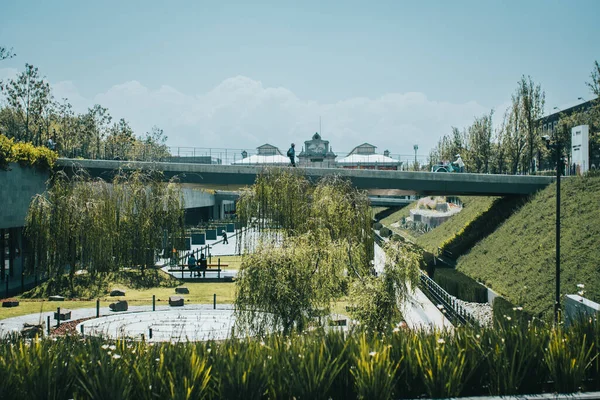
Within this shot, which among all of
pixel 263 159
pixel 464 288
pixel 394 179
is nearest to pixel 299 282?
pixel 464 288

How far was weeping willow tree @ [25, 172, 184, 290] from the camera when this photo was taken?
87.5 feet

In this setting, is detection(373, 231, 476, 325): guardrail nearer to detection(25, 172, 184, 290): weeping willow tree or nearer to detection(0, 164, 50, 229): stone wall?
detection(25, 172, 184, 290): weeping willow tree

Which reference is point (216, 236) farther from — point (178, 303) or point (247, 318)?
point (247, 318)

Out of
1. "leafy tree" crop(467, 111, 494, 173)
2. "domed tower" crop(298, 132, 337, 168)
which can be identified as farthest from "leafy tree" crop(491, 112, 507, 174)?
"domed tower" crop(298, 132, 337, 168)

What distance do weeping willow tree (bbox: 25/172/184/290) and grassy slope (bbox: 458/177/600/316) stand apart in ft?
57.9

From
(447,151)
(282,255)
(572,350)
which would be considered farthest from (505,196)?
(447,151)

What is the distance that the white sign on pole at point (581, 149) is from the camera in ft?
114

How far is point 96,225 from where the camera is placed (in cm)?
2711

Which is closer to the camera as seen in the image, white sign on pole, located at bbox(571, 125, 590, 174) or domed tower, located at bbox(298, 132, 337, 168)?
white sign on pole, located at bbox(571, 125, 590, 174)

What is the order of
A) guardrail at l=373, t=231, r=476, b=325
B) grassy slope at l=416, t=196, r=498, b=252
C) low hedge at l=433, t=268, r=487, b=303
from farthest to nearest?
grassy slope at l=416, t=196, r=498, b=252
low hedge at l=433, t=268, r=487, b=303
guardrail at l=373, t=231, r=476, b=325

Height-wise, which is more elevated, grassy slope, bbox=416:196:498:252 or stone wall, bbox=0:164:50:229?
stone wall, bbox=0:164:50:229


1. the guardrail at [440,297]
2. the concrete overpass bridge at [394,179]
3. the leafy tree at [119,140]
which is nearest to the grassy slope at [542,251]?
the concrete overpass bridge at [394,179]

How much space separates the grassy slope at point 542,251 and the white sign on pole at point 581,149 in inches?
104

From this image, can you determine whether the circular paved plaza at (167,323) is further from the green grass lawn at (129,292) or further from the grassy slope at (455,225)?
the grassy slope at (455,225)
